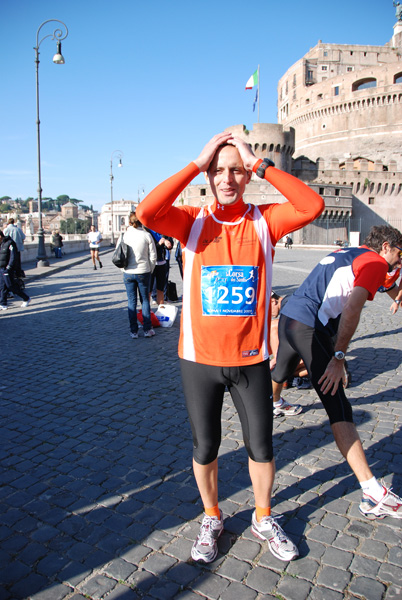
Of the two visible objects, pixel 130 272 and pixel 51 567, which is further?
pixel 130 272

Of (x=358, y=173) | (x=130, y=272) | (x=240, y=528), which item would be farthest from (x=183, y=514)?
(x=358, y=173)

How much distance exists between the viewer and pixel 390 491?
2680 millimetres

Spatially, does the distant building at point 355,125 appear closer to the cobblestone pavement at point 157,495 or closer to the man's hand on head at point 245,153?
the cobblestone pavement at point 157,495

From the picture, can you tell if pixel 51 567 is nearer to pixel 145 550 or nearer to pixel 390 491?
pixel 145 550

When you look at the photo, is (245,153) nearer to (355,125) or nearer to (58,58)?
(58,58)

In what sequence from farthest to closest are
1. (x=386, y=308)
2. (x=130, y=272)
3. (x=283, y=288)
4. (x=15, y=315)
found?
(x=283, y=288) → (x=386, y=308) → (x=15, y=315) → (x=130, y=272)

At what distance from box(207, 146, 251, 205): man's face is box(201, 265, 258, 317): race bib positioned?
13.6 inches

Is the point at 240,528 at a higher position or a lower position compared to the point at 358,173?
lower

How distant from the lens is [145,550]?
7.84ft

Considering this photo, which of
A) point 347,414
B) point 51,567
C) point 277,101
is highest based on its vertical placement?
point 277,101

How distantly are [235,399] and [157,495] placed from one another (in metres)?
1.03

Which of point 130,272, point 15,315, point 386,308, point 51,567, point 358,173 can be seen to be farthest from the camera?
point 358,173

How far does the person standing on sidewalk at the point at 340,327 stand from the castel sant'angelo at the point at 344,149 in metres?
44.8

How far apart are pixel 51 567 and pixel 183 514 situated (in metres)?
0.78
